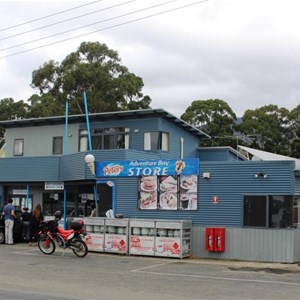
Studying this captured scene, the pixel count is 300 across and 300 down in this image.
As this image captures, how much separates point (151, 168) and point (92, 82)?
27886 millimetres

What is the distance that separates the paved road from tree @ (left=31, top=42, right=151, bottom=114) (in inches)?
1131

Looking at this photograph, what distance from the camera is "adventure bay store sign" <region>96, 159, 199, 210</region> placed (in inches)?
731

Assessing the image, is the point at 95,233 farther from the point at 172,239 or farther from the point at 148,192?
the point at 172,239

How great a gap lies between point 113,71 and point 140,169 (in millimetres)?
28870

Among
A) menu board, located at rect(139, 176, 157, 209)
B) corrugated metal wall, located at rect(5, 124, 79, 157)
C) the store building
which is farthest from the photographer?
corrugated metal wall, located at rect(5, 124, 79, 157)

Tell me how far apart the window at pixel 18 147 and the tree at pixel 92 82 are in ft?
47.7

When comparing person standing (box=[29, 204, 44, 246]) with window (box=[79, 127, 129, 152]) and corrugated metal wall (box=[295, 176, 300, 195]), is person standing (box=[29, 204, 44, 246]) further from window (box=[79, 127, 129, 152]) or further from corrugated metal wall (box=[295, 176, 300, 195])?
corrugated metal wall (box=[295, 176, 300, 195])

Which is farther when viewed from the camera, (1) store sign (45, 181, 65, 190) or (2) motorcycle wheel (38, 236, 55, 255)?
(1) store sign (45, 181, 65, 190)

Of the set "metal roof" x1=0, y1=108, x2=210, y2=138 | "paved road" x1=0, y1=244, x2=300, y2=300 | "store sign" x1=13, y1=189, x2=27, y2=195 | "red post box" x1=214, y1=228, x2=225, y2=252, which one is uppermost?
"metal roof" x1=0, y1=108, x2=210, y2=138

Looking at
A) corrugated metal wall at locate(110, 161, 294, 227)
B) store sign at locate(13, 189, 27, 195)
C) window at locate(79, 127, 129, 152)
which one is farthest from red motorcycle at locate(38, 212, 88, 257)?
window at locate(79, 127, 129, 152)

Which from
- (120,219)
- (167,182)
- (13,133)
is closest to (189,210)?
(167,182)

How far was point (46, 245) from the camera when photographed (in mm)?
18125

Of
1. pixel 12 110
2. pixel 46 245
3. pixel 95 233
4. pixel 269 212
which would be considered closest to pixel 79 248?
Answer: pixel 46 245

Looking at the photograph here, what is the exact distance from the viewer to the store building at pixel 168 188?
56.1 feet
